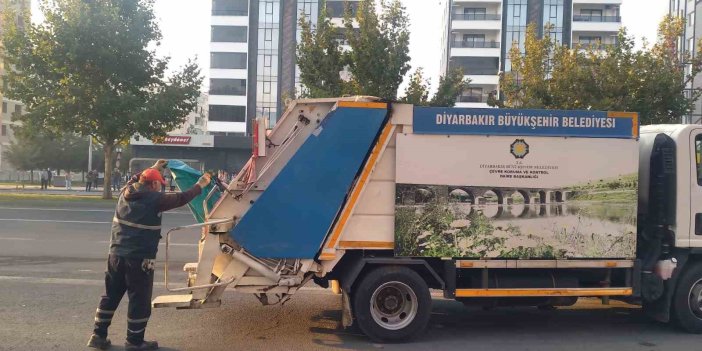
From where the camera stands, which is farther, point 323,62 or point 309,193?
point 323,62

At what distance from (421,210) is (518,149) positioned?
122 centimetres

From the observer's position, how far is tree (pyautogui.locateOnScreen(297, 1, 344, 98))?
22.3 meters

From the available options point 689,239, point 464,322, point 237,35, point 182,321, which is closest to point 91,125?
point 182,321

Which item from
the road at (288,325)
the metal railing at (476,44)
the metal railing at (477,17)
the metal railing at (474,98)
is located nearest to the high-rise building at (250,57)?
the metal railing at (477,17)

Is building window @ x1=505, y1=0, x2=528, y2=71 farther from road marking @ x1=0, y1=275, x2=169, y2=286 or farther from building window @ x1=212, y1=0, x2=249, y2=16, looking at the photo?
road marking @ x1=0, y1=275, x2=169, y2=286

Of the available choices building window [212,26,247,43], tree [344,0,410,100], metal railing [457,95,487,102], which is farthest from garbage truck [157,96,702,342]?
building window [212,26,247,43]

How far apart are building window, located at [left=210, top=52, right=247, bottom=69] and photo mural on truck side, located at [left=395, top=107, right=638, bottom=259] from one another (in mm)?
56439

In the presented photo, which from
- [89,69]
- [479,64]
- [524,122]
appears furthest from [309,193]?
[479,64]

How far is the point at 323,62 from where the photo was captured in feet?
73.2

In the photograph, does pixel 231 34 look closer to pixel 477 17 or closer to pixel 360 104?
pixel 477 17

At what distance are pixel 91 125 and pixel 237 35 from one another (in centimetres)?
3680

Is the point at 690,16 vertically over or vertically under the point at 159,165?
over

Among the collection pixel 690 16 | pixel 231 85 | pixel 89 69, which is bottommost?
pixel 89 69

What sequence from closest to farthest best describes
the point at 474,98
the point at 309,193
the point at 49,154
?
the point at 309,193 < the point at 49,154 < the point at 474,98
